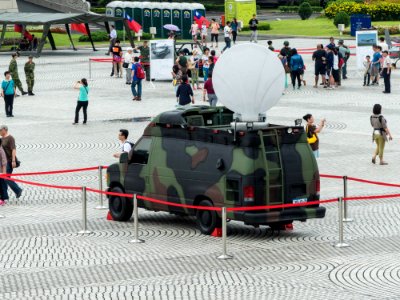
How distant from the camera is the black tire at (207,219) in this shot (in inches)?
705

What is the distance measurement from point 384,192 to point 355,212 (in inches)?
79.0

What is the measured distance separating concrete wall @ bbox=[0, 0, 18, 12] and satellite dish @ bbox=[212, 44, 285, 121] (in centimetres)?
4843

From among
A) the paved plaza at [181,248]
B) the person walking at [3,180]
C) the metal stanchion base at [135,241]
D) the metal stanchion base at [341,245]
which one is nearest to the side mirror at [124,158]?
the paved plaza at [181,248]

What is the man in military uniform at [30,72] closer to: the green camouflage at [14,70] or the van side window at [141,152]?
the green camouflage at [14,70]

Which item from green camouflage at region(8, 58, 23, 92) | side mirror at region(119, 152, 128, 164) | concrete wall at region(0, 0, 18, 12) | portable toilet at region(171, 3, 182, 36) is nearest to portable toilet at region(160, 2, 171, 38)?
portable toilet at region(171, 3, 182, 36)

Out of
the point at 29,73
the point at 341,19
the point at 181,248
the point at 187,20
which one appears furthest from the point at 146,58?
the point at 341,19

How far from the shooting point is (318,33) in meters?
70.8

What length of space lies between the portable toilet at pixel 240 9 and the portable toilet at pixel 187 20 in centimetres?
554

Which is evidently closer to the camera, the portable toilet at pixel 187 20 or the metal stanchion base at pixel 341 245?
the metal stanchion base at pixel 341 245

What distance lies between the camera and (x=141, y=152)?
1942cm

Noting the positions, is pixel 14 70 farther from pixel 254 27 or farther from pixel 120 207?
pixel 254 27

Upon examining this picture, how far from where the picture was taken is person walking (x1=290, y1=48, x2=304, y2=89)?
134ft

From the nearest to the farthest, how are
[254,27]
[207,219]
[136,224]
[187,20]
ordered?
[136,224] < [207,219] < [254,27] < [187,20]

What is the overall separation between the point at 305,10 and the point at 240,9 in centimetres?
951
